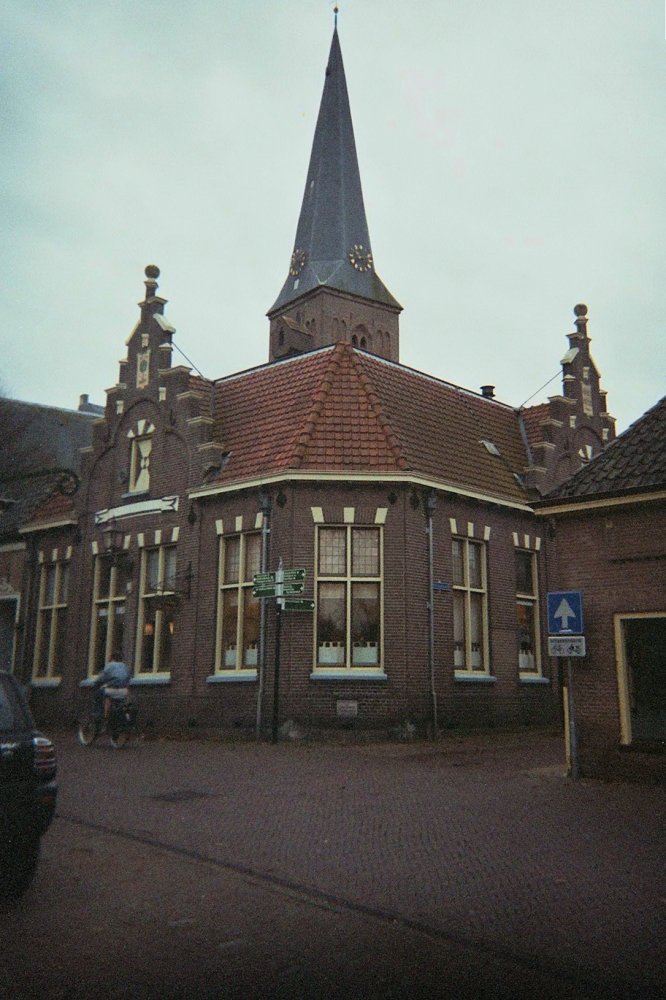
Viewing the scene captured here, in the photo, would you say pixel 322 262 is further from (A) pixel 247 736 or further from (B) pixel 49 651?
(A) pixel 247 736

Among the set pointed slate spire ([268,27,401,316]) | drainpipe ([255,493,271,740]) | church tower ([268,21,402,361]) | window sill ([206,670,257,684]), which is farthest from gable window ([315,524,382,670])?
pointed slate spire ([268,27,401,316])

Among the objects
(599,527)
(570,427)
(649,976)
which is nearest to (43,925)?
(649,976)

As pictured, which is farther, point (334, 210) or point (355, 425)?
point (334, 210)

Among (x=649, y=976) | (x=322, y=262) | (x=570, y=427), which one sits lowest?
(x=649, y=976)

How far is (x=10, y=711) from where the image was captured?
271 inches

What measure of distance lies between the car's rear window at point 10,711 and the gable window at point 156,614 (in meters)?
14.1

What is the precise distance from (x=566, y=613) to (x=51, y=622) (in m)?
17.0

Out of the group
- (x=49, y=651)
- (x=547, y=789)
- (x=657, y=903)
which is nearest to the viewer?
(x=657, y=903)

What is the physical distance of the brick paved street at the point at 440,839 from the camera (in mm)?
6004

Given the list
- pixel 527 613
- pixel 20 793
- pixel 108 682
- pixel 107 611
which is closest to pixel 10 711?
pixel 20 793

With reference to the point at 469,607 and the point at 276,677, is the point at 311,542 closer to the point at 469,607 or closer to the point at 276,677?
the point at 276,677

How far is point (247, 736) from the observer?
62.9 feet

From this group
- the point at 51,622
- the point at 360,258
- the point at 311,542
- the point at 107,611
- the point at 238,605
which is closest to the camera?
the point at 311,542

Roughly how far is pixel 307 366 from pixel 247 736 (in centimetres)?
943
